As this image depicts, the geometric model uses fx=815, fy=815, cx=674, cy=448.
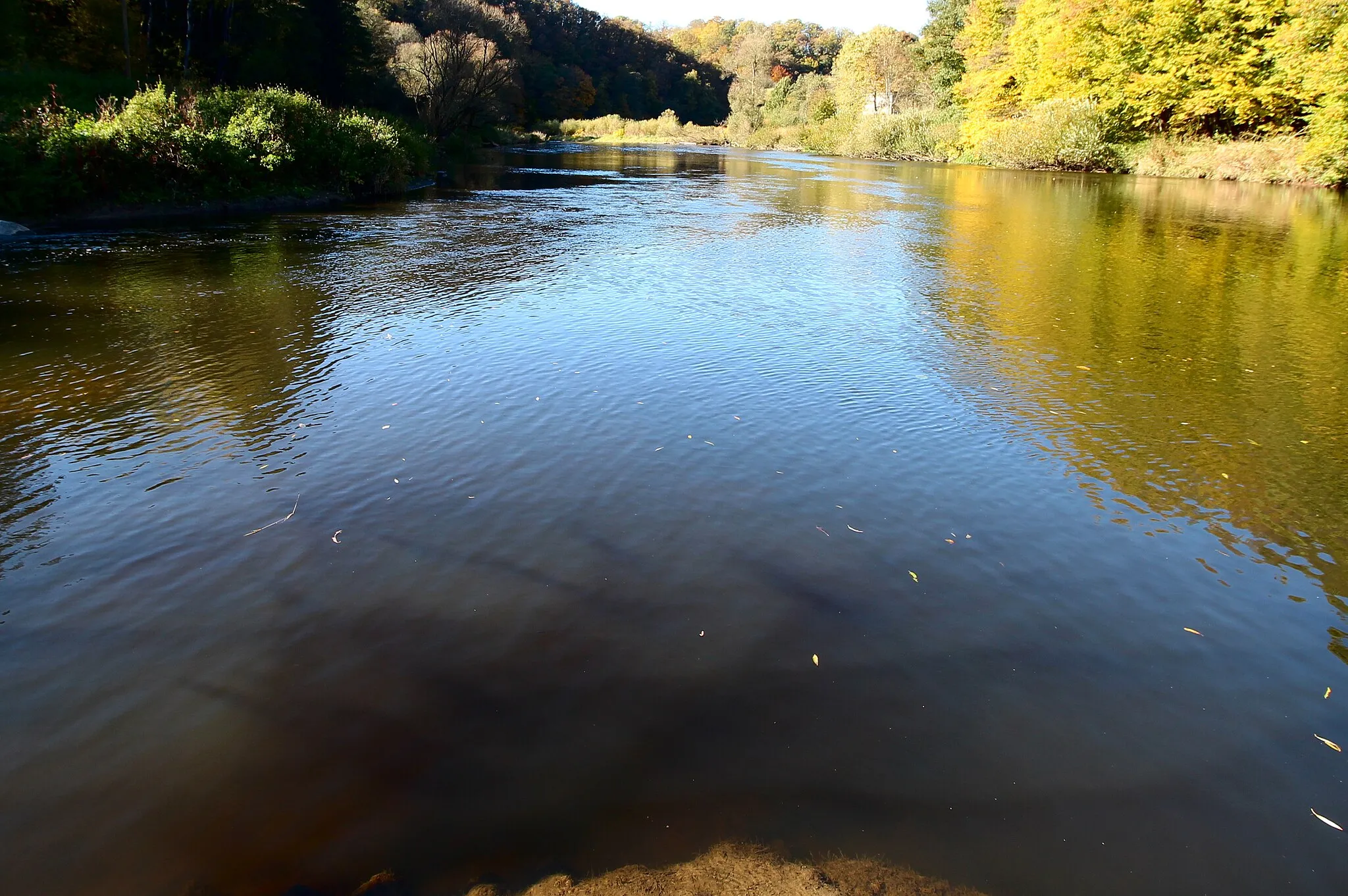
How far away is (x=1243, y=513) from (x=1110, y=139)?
169 ft

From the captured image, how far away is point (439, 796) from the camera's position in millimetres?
3990

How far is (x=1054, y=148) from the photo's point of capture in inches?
1934

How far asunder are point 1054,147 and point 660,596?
52.7 meters

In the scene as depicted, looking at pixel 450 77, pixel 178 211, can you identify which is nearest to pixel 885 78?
pixel 450 77

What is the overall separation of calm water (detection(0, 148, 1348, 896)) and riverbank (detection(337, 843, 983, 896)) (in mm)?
99

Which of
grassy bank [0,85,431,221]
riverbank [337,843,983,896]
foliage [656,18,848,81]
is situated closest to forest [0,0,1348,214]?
grassy bank [0,85,431,221]

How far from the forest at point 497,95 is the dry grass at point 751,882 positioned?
23.4m

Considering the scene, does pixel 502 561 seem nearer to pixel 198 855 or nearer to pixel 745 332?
pixel 198 855

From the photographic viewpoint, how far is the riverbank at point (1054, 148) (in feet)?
127

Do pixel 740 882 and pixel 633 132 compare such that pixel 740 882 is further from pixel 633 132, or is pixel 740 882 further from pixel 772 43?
pixel 772 43

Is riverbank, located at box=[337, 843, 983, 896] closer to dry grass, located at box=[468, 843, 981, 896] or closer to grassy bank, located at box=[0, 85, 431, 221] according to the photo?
dry grass, located at box=[468, 843, 981, 896]

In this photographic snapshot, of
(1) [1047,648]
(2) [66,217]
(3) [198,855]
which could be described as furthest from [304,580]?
(2) [66,217]

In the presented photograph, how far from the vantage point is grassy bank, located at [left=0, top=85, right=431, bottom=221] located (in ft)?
65.9

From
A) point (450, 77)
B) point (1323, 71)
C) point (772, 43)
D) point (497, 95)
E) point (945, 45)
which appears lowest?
point (1323, 71)
